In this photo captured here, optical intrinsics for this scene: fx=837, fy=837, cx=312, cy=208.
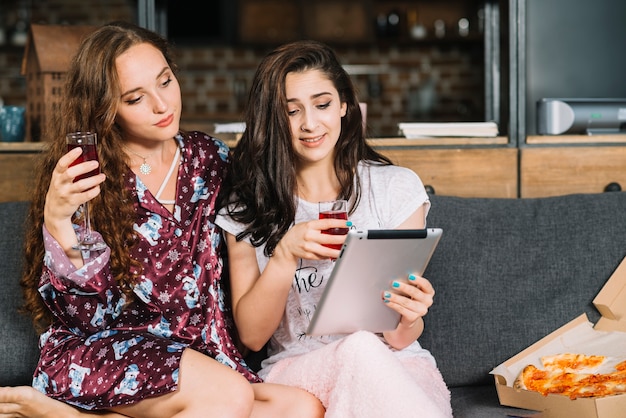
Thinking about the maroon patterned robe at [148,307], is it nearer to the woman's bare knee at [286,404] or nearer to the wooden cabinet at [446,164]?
the woman's bare knee at [286,404]

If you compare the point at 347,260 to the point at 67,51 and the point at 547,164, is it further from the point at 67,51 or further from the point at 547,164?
the point at 67,51

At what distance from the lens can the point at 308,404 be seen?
1838 mm

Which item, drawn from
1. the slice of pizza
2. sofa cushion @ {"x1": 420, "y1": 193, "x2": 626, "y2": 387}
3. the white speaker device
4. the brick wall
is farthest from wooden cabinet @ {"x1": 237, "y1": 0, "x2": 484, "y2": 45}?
the slice of pizza

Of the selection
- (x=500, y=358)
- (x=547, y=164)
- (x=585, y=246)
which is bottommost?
(x=500, y=358)

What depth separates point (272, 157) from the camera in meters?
2.06

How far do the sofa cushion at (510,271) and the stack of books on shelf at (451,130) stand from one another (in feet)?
1.11

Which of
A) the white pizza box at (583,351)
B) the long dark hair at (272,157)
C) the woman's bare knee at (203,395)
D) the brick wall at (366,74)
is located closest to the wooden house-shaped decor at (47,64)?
the long dark hair at (272,157)

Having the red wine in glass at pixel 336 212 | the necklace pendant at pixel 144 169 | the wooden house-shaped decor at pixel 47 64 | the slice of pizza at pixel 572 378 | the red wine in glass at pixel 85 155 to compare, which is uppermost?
the wooden house-shaped decor at pixel 47 64

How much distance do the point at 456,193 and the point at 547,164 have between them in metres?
0.29

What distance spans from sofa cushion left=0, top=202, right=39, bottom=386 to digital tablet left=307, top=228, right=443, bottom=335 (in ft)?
2.62

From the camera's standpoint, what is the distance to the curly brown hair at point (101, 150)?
1960 mm

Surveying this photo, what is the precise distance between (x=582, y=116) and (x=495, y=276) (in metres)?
0.72

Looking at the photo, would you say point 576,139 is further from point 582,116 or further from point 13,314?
point 13,314

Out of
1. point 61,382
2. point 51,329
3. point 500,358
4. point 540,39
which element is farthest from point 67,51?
point 540,39
